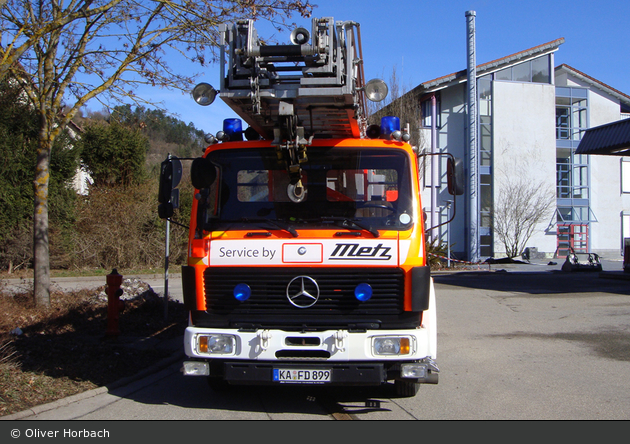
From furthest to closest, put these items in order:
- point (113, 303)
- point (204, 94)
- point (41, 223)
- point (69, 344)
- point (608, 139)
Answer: point (608, 139)
point (41, 223)
point (113, 303)
point (69, 344)
point (204, 94)

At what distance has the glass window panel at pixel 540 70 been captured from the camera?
32.6 metres

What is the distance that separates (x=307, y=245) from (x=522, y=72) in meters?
31.4

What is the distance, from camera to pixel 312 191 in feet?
17.9

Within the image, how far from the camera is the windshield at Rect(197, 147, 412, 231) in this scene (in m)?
5.27

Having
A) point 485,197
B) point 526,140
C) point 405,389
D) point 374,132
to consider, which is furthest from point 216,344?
point 526,140

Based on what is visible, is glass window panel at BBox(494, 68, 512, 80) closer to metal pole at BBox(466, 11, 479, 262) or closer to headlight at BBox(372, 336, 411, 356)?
metal pole at BBox(466, 11, 479, 262)

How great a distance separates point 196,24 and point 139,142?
593 inches

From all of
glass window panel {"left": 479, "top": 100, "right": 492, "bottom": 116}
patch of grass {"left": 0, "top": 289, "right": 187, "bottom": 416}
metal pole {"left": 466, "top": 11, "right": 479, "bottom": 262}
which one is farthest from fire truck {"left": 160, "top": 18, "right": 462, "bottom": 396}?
glass window panel {"left": 479, "top": 100, "right": 492, "bottom": 116}

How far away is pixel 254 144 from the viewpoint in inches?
221

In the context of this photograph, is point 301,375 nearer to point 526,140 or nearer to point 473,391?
point 473,391

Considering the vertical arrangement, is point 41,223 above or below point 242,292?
above

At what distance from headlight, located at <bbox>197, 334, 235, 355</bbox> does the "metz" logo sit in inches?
46.6
